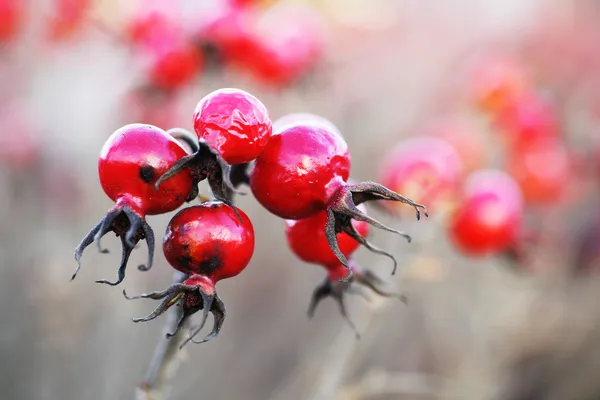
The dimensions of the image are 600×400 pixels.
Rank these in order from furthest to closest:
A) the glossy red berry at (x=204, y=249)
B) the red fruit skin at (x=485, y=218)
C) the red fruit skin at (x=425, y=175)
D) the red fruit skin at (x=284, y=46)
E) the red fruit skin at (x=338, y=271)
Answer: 1. the red fruit skin at (x=284, y=46)
2. the red fruit skin at (x=485, y=218)
3. the red fruit skin at (x=425, y=175)
4. the red fruit skin at (x=338, y=271)
5. the glossy red berry at (x=204, y=249)

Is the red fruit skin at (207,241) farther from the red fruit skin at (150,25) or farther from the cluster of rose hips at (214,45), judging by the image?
the red fruit skin at (150,25)

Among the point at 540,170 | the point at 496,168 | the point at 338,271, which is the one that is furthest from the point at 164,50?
the point at 496,168

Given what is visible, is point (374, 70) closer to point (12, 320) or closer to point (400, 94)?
point (400, 94)

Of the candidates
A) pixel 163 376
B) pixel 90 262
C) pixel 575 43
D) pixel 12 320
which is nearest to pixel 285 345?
pixel 90 262

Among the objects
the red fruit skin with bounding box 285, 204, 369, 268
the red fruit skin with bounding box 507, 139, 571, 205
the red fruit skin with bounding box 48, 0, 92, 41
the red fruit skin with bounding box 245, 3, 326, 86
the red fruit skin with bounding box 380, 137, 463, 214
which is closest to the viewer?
the red fruit skin with bounding box 285, 204, 369, 268

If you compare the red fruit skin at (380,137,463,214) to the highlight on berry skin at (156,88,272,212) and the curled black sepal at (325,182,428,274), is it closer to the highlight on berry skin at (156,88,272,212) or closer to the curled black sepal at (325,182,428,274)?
the curled black sepal at (325,182,428,274)

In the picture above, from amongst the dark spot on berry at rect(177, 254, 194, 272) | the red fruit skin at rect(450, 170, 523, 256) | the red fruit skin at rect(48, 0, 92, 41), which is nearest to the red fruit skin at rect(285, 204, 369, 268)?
the dark spot on berry at rect(177, 254, 194, 272)

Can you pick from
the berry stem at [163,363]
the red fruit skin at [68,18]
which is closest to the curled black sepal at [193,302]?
the berry stem at [163,363]
